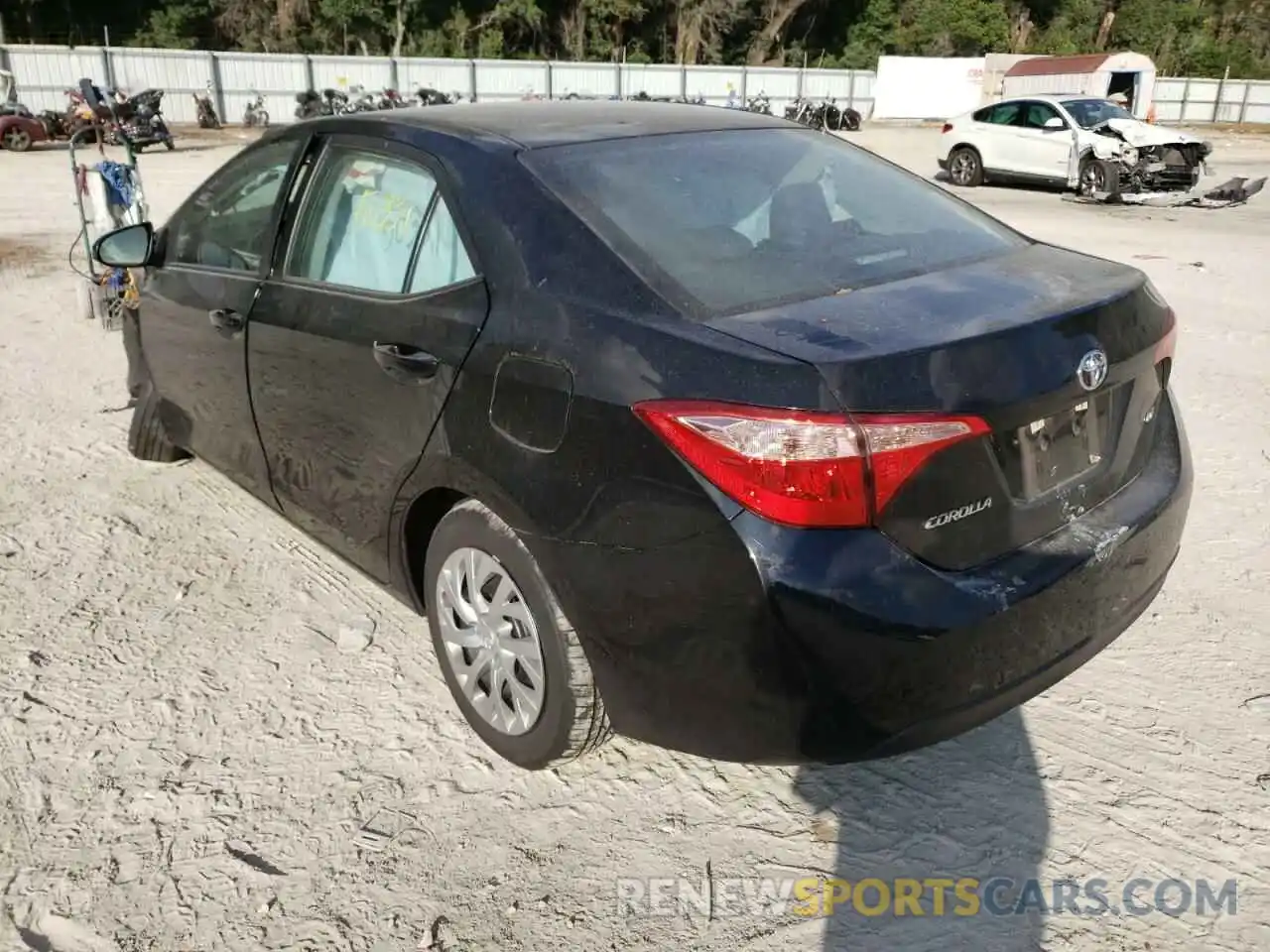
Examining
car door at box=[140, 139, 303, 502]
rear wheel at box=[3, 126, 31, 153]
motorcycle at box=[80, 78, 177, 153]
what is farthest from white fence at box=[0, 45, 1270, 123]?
car door at box=[140, 139, 303, 502]

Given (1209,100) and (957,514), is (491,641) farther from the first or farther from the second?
(1209,100)

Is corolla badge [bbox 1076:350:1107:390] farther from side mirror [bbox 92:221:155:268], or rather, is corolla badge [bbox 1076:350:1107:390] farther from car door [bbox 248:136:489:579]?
side mirror [bbox 92:221:155:268]

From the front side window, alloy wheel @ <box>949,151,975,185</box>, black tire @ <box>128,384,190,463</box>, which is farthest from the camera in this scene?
alloy wheel @ <box>949,151,975,185</box>

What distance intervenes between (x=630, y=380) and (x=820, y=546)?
1.71 feet

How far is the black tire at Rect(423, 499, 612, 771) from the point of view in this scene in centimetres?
246

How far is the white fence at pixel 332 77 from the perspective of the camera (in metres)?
32.5

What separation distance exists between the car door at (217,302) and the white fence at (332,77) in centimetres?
3193

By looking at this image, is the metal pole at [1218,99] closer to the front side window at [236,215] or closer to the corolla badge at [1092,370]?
the front side window at [236,215]

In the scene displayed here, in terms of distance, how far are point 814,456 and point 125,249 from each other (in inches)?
130

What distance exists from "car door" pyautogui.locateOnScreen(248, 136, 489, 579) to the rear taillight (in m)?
0.81

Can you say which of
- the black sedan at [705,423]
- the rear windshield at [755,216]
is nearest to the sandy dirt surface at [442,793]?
the black sedan at [705,423]

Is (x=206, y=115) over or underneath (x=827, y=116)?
underneath

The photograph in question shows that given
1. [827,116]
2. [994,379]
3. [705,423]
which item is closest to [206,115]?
[827,116]

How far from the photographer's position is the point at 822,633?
2020 millimetres
